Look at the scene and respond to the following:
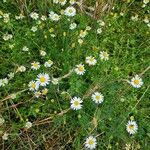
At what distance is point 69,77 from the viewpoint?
2994mm

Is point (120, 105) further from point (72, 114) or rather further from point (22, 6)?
point (22, 6)

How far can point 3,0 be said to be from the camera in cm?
350

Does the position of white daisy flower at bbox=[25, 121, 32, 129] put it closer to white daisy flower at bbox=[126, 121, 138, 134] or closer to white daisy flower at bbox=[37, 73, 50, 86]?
white daisy flower at bbox=[37, 73, 50, 86]

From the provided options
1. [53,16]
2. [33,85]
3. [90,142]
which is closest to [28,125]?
[33,85]

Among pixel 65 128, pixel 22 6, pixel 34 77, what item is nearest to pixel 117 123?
pixel 65 128

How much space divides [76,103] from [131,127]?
1.28ft

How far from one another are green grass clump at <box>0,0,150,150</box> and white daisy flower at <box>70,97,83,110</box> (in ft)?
0.11

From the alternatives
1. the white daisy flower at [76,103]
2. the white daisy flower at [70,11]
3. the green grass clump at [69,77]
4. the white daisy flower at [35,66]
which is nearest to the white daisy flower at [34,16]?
the green grass clump at [69,77]

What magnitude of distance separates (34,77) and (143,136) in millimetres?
837

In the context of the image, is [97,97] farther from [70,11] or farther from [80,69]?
→ [70,11]

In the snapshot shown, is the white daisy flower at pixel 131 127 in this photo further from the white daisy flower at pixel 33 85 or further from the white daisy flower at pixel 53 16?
the white daisy flower at pixel 53 16

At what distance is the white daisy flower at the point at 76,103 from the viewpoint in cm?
286

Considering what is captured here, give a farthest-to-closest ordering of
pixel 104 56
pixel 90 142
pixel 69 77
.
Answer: pixel 104 56, pixel 69 77, pixel 90 142

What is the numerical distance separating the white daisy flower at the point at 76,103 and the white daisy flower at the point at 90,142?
0.22 metres
